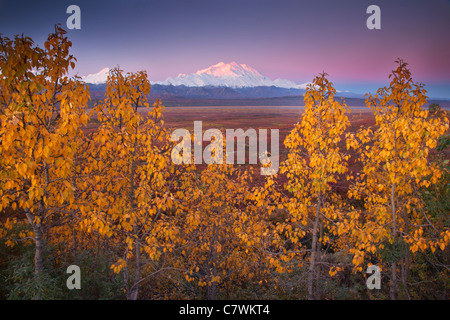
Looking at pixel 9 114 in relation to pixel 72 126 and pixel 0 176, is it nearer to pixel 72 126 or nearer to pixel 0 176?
pixel 72 126

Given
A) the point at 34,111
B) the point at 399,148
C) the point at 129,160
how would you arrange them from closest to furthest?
the point at 34,111 < the point at 129,160 < the point at 399,148

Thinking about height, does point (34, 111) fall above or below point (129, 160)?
above

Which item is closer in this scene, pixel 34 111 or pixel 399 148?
pixel 34 111

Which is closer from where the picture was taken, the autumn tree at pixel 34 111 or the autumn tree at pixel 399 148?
the autumn tree at pixel 34 111

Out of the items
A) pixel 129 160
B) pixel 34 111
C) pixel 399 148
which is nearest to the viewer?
pixel 34 111

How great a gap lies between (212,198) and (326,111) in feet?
15.0

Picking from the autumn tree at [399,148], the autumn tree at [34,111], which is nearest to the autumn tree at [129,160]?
the autumn tree at [34,111]

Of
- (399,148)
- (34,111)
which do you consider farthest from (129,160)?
(399,148)

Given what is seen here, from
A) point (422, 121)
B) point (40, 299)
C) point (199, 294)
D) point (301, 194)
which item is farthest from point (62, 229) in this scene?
point (422, 121)

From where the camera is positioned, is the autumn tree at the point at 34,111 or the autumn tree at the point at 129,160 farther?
the autumn tree at the point at 129,160

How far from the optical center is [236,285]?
10.5 m

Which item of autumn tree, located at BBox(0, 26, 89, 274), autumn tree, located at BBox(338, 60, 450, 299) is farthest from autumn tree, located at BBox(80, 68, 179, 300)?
autumn tree, located at BBox(338, 60, 450, 299)

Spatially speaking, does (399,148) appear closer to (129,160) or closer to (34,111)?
(129,160)

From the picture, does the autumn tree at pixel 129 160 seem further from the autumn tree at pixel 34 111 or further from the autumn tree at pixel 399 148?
the autumn tree at pixel 399 148
